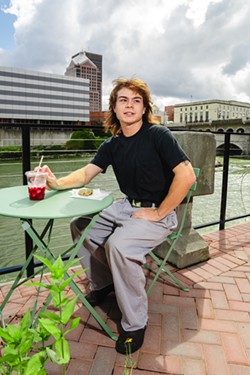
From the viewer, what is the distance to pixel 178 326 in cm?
179

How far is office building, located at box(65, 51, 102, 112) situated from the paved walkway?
132155mm

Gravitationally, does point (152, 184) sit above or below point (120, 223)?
above

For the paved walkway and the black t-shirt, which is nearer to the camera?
the paved walkway

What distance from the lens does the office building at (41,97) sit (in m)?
54.0

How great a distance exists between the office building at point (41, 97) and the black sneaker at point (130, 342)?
190 feet

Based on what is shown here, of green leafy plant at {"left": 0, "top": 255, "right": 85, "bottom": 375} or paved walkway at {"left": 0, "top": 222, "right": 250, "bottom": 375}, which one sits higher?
green leafy plant at {"left": 0, "top": 255, "right": 85, "bottom": 375}

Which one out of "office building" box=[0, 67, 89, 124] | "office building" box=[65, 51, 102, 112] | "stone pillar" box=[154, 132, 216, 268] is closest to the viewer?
"stone pillar" box=[154, 132, 216, 268]

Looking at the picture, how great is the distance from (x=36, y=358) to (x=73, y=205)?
0.93 m

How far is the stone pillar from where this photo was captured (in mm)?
2584

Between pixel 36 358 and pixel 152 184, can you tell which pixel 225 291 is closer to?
pixel 152 184

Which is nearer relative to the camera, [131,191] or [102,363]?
[102,363]

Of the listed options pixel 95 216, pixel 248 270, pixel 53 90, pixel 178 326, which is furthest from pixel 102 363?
pixel 53 90

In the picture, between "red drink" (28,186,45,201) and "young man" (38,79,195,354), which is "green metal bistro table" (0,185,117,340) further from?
"young man" (38,79,195,354)

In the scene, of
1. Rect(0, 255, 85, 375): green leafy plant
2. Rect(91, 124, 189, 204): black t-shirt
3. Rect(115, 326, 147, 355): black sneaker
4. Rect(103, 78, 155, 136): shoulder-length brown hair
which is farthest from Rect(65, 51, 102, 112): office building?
Rect(0, 255, 85, 375): green leafy plant
